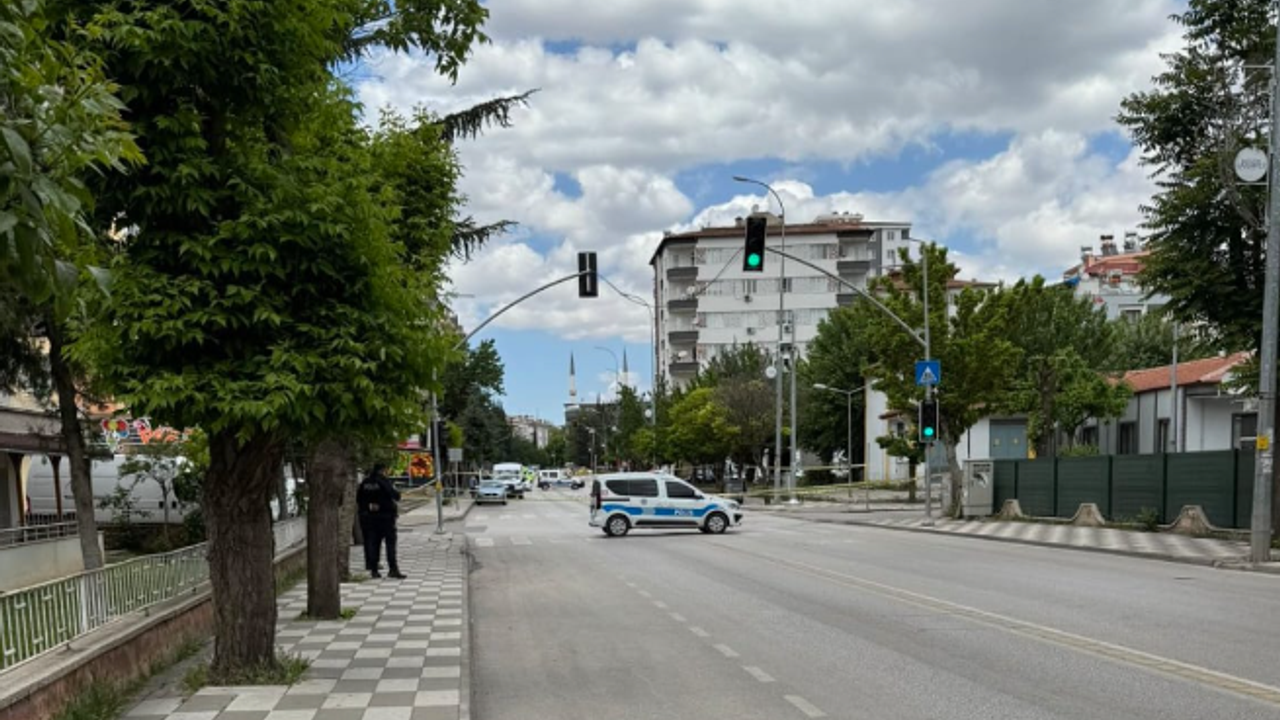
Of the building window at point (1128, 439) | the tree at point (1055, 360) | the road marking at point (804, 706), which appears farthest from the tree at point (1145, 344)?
the road marking at point (804, 706)

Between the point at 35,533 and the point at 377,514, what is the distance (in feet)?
28.4

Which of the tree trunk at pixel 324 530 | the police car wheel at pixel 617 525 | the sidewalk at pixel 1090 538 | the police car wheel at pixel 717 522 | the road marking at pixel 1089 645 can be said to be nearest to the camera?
the road marking at pixel 1089 645

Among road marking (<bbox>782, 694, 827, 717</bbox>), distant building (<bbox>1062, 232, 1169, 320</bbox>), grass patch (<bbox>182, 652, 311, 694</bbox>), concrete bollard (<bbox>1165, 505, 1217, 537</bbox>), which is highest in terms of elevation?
distant building (<bbox>1062, 232, 1169, 320</bbox>)

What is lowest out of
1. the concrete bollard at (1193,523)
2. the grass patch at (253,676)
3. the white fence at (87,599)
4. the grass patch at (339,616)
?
the concrete bollard at (1193,523)

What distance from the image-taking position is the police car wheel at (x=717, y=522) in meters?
31.1

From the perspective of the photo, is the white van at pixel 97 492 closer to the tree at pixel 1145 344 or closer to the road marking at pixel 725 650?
the road marking at pixel 725 650

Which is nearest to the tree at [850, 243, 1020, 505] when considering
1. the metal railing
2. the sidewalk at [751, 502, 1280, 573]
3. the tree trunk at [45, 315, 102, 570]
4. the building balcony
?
the sidewalk at [751, 502, 1280, 573]

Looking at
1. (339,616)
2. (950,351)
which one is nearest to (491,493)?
(950,351)

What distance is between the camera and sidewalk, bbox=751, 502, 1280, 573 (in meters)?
20.3

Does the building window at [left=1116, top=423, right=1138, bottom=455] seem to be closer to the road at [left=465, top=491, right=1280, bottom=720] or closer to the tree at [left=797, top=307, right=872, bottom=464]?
the tree at [left=797, top=307, right=872, bottom=464]

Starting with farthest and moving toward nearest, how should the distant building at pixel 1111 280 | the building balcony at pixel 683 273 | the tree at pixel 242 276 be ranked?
1. the building balcony at pixel 683 273
2. the distant building at pixel 1111 280
3. the tree at pixel 242 276

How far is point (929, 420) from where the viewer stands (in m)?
30.4

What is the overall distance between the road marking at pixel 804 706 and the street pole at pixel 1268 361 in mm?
14237

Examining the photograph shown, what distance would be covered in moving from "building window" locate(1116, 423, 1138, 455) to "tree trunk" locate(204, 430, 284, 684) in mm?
42198
